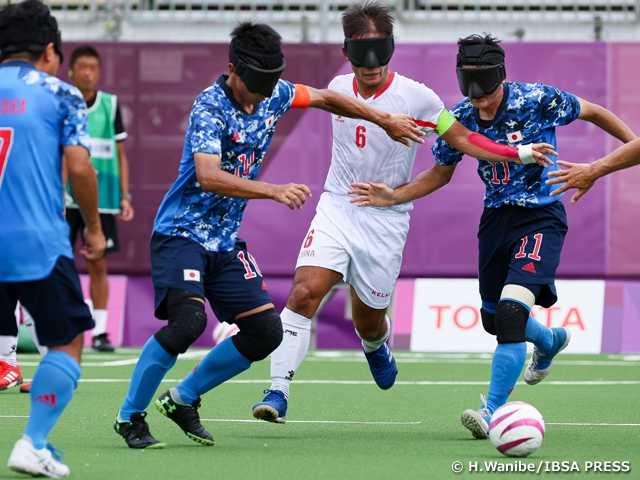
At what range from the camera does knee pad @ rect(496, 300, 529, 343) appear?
20.1ft

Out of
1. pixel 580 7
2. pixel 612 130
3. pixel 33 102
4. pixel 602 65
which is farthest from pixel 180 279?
pixel 580 7

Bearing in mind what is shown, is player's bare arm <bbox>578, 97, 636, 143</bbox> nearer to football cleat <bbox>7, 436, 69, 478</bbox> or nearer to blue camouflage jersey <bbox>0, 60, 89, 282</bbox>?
blue camouflage jersey <bbox>0, 60, 89, 282</bbox>

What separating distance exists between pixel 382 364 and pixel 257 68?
269 cm

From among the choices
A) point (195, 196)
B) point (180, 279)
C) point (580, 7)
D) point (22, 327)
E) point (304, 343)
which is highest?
point (580, 7)

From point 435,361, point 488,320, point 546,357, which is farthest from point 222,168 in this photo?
point 435,361

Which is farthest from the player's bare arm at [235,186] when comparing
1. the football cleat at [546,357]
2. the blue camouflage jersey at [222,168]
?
the football cleat at [546,357]

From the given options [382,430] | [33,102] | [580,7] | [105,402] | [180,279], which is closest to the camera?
[33,102]

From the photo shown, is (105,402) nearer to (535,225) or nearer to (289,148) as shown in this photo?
(535,225)

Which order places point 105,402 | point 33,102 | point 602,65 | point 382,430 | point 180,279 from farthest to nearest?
point 602,65 < point 105,402 < point 382,430 < point 180,279 < point 33,102

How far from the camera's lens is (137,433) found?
5570mm

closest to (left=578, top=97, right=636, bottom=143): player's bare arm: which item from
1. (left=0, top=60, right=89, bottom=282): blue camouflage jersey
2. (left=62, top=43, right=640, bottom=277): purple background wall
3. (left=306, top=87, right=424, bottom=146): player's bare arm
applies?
(left=306, top=87, right=424, bottom=146): player's bare arm

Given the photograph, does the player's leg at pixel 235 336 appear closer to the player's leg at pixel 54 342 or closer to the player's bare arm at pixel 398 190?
the player's leg at pixel 54 342

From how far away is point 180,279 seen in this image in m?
5.57

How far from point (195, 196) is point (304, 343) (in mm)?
1484
